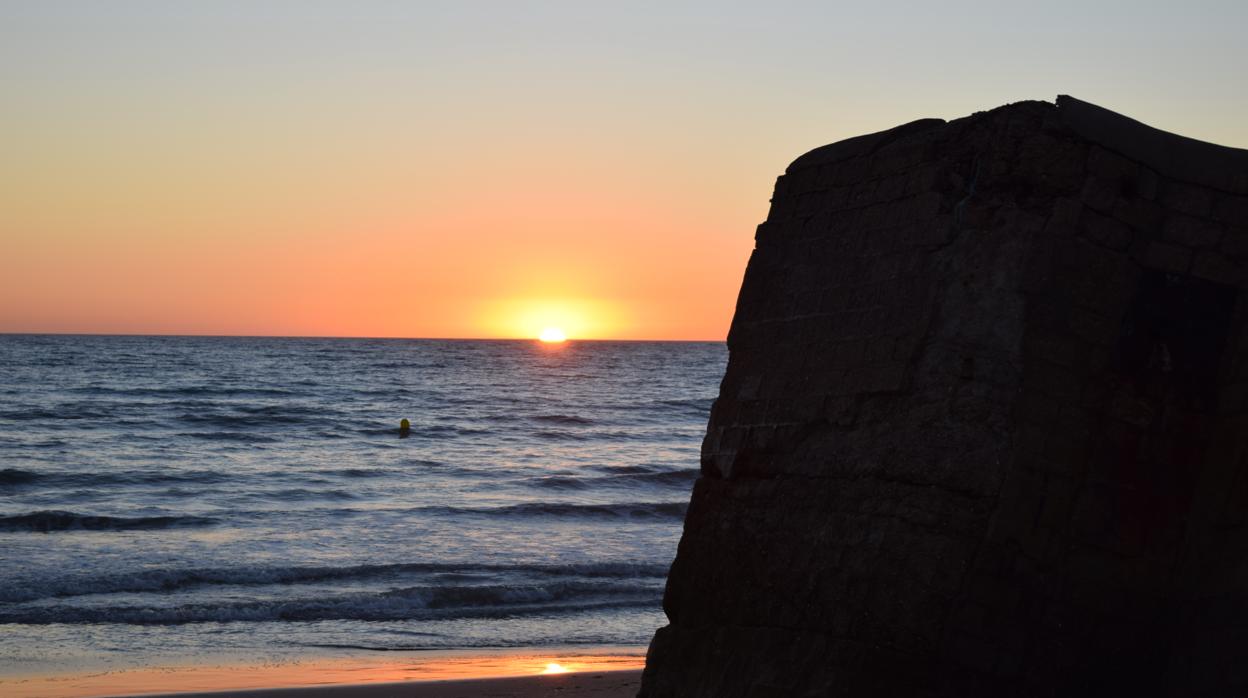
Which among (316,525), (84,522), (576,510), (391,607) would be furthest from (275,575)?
(576,510)

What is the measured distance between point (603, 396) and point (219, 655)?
3875cm

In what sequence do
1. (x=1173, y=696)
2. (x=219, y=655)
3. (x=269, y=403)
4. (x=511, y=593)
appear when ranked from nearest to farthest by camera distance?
(x=1173, y=696), (x=219, y=655), (x=511, y=593), (x=269, y=403)

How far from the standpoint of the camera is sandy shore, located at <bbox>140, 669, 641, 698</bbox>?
742 cm

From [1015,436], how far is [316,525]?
514 inches

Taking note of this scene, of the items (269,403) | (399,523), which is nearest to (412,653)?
(399,523)

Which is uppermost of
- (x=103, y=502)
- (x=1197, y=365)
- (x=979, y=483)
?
(x=1197, y=365)

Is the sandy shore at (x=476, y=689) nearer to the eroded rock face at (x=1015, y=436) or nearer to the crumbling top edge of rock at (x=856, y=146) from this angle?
the eroded rock face at (x=1015, y=436)

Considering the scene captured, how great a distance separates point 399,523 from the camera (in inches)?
645

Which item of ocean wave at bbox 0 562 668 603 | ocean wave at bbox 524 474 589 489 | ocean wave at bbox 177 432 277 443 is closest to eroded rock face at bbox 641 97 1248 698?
ocean wave at bbox 0 562 668 603

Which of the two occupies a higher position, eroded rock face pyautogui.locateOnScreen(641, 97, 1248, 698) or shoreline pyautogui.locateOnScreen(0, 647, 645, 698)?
eroded rock face pyautogui.locateOnScreen(641, 97, 1248, 698)

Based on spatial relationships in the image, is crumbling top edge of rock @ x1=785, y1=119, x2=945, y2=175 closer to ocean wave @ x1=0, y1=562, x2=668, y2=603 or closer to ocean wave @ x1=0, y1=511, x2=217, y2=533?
ocean wave @ x1=0, y1=562, x2=668, y2=603

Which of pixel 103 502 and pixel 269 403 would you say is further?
pixel 269 403

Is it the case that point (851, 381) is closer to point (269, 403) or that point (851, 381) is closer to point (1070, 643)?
point (1070, 643)

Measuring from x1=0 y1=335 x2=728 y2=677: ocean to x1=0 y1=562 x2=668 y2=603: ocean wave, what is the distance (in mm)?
34
